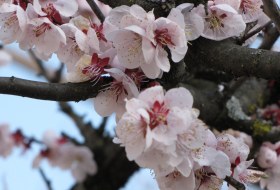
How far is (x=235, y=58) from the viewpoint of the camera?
1.33 meters

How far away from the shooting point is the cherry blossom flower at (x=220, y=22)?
4.48ft

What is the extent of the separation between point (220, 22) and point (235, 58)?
0.12 m

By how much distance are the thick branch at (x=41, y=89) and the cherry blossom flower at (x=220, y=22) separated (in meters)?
0.37

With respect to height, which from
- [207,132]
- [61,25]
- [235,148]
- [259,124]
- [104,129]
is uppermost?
[61,25]

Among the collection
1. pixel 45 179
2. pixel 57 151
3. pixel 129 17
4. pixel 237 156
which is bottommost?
pixel 57 151

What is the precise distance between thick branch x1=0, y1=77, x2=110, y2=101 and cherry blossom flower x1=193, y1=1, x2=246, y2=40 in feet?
1.20

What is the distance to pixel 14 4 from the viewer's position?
4.68 feet

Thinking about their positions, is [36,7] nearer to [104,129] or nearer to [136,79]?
[136,79]

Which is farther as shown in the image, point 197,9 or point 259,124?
point 259,124

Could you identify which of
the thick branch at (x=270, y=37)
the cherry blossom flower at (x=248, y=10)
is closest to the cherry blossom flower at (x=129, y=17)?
the cherry blossom flower at (x=248, y=10)

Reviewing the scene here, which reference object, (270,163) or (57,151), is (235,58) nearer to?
(270,163)

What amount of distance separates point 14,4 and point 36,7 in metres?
0.09

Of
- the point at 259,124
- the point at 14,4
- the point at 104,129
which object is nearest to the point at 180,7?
the point at 14,4

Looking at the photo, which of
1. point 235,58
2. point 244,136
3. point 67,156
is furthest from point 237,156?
point 67,156
